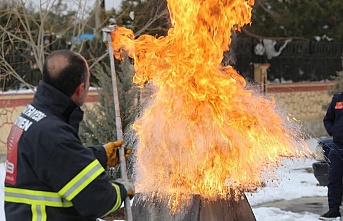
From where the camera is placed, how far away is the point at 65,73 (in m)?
3.19

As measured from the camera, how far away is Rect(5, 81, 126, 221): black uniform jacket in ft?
9.82

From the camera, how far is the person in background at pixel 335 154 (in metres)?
7.79

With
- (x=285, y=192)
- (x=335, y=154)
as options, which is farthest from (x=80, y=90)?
(x=285, y=192)

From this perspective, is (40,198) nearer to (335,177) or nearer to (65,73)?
(65,73)

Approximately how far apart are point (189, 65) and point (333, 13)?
13528mm

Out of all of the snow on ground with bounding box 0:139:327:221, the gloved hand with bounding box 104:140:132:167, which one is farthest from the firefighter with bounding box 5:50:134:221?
the snow on ground with bounding box 0:139:327:221

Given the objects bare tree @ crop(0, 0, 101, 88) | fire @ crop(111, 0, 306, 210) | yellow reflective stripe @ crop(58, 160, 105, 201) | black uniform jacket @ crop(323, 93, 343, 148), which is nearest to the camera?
yellow reflective stripe @ crop(58, 160, 105, 201)

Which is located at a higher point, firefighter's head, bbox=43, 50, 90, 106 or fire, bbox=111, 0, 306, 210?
firefighter's head, bbox=43, 50, 90, 106

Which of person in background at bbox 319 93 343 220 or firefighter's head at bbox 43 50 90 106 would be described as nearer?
firefighter's head at bbox 43 50 90 106

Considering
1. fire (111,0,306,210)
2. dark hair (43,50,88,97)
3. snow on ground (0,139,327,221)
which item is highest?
dark hair (43,50,88,97)

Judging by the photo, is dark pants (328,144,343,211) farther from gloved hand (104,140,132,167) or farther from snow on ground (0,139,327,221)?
gloved hand (104,140,132,167)

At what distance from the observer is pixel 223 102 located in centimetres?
571

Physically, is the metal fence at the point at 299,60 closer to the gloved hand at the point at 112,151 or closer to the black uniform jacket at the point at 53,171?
the gloved hand at the point at 112,151

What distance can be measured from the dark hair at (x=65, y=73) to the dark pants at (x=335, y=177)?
525 cm
